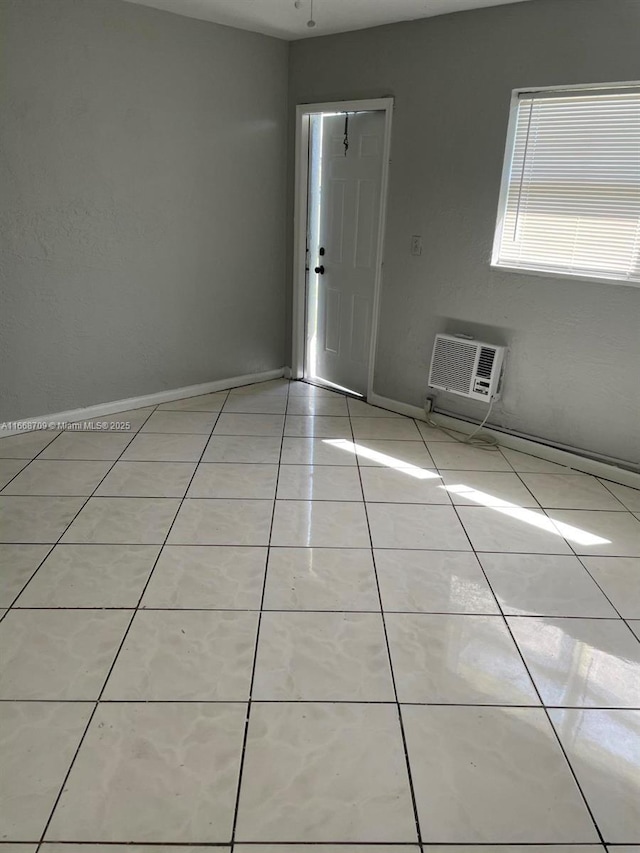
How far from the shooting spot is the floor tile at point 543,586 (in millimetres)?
2439

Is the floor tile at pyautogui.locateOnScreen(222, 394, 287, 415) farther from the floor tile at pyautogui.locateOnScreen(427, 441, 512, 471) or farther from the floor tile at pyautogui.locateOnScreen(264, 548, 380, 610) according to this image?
the floor tile at pyautogui.locateOnScreen(264, 548, 380, 610)

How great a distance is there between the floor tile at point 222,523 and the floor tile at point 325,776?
100 centimetres

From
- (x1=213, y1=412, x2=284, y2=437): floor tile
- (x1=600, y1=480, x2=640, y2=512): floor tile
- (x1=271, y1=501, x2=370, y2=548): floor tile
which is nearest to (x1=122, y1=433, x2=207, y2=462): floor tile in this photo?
(x1=213, y1=412, x2=284, y2=437): floor tile

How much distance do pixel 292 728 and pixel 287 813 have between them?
27 centimetres

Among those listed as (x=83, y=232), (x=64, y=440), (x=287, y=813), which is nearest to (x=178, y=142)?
(x=83, y=232)

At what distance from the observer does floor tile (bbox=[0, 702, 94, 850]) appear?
1565mm

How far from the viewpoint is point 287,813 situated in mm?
1600

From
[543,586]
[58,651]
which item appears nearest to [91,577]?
[58,651]

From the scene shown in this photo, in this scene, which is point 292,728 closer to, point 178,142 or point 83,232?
point 83,232

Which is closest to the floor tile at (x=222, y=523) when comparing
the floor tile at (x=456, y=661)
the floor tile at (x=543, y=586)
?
the floor tile at (x=456, y=661)

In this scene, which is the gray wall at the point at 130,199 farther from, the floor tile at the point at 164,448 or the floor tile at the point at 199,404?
the floor tile at the point at 164,448

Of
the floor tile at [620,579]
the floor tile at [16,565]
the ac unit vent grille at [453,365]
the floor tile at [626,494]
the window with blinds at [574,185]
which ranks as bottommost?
the floor tile at [626,494]

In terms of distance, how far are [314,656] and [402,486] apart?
1.44 metres

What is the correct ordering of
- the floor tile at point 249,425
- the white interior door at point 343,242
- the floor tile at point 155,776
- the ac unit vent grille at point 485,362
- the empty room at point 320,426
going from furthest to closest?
the white interior door at point 343,242 → the floor tile at point 249,425 → the ac unit vent grille at point 485,362 → the empty room at point 320,426 → the floor tile at point 155,776
